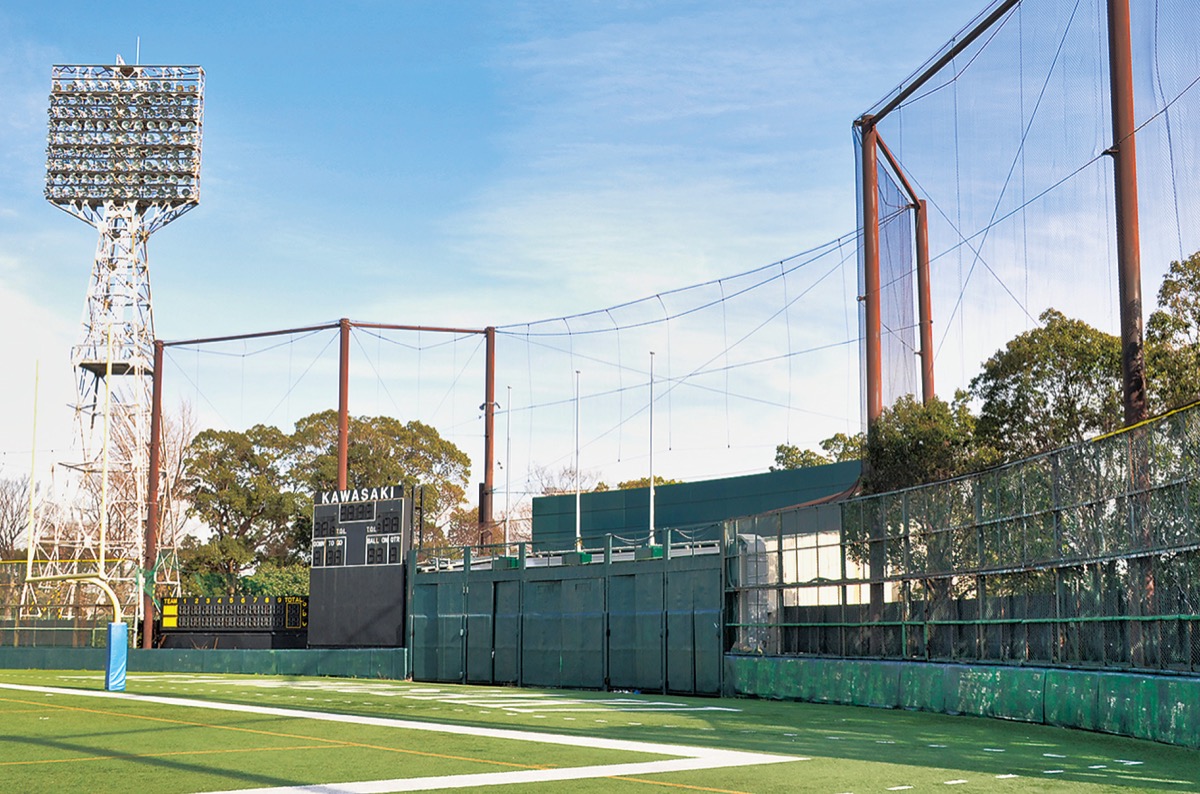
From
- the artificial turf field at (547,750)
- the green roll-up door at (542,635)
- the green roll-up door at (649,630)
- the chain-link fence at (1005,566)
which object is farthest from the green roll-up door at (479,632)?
the artificial turf field at (547,750)

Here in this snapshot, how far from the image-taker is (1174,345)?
2661 cm

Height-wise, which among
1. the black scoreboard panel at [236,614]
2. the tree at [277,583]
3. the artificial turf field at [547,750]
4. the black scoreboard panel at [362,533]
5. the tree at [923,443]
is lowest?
the artificial turf field at [547,750]

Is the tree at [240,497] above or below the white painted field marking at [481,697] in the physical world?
above

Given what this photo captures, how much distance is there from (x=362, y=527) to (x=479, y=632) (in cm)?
536

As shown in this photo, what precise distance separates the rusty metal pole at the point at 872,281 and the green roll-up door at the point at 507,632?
11.7 meters

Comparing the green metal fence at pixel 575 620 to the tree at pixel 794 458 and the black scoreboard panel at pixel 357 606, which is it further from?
the tree at pixel 794 458

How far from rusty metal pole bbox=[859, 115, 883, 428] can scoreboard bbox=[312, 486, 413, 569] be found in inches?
600

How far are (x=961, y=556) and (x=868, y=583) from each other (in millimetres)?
3007

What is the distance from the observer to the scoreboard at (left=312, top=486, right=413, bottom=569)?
40062mm

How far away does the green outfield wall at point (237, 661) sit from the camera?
40312 millimetres

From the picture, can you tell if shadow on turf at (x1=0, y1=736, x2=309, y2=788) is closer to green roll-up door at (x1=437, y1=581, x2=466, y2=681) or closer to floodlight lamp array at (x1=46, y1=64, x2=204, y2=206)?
green roll-up door at (x1=437, y1=581, x2=466, y2=681)

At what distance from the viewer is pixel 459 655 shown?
39.0 meters

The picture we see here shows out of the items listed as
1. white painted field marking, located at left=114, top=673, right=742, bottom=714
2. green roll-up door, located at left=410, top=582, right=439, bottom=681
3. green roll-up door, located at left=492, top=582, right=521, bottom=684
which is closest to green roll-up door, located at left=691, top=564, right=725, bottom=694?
white painted field marking, located at left=114, top=673, right=742, bottom=714

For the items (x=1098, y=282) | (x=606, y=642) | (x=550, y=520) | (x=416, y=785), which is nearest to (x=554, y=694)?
(x=606, y=642)
